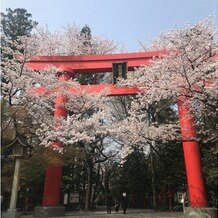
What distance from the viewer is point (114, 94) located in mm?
16906

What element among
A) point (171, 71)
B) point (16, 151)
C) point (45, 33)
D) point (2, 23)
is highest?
point (2, 23)

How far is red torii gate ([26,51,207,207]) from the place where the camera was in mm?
13969

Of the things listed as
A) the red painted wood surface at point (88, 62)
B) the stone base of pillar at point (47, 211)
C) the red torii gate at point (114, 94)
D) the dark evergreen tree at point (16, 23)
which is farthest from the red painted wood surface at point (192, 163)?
the dark evergreen tree at point (16, 23)

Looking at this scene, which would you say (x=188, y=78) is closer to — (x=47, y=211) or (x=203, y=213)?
(x=203, y=213)

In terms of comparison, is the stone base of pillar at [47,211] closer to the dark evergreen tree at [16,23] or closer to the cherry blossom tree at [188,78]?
the cherry blossom tree at [188,78]

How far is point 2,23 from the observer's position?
83.8 ft

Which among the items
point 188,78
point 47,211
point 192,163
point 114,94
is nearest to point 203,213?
point 192,163

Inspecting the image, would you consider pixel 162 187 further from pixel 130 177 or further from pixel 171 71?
pixel 171 71

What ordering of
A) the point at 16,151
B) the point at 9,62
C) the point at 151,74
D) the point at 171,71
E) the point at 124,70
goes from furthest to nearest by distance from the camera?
the point at 124,70 → the point at 9,62 → the point at 151,74 → the point at 171,71 → the point at 16,151

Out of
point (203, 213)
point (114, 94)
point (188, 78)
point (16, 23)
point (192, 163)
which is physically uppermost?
point (16, 23)

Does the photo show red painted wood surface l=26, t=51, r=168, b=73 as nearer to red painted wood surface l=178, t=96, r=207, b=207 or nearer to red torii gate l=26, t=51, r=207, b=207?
red torii gate l=26, t=51, r=207, b=207

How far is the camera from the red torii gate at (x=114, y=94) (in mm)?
13969

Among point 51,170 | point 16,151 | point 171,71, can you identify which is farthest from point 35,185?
point 171,71

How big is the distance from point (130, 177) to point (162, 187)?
141 inches
